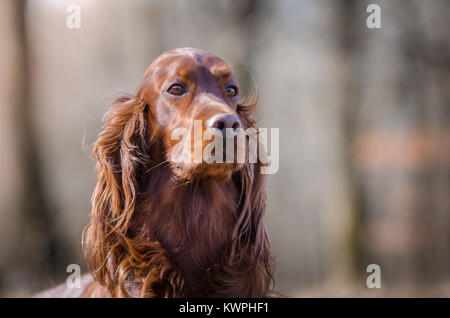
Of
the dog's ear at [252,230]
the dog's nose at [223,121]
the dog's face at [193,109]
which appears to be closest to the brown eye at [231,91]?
the dog's face at [193,109]

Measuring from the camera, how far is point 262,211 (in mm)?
2129

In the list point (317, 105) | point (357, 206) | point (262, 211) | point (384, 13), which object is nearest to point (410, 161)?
point (357, 206)

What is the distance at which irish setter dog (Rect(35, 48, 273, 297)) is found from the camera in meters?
1.90

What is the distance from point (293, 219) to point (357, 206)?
898 millimetres

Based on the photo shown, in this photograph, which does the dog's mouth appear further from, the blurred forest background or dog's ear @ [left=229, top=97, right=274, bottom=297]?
the blurred forest background

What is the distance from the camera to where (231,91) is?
1990 mm

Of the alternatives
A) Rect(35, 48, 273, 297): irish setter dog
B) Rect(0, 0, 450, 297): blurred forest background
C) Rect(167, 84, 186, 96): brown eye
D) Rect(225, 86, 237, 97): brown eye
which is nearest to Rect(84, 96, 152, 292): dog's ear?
Rect(35, 48, 273, 297): irish setter dog

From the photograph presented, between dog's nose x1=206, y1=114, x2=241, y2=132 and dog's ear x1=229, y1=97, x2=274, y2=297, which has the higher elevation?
dog's nose x1=206, y1=114, x2=241, y2=132

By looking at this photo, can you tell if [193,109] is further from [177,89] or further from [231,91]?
[231,91]

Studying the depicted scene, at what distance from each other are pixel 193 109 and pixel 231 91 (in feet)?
0.88

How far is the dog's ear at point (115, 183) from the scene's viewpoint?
6.41 ft

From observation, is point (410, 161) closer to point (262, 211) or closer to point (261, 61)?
point (261, 61)

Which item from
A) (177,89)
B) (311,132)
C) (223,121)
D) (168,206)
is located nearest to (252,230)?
(168,206)

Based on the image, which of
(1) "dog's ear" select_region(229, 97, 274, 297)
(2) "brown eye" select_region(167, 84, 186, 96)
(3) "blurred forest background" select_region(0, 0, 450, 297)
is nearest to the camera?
(2) "brown eye" select_region(167, 84, 186, 96)
